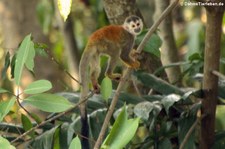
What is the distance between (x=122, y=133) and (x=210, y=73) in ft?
2.11

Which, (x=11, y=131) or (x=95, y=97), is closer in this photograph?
(x=11, y=131)

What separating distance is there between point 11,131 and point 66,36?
1.66 m

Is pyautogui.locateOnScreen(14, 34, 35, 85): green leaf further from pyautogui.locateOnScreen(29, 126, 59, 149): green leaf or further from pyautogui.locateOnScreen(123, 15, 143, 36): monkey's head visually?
pyautogui.locateOnScreen(123, 15, 143, 36): monkey's head

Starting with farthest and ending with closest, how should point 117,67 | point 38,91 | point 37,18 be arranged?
point 37,18 → point 117,67 → point 38,91

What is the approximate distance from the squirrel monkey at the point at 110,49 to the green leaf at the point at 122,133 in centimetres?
66

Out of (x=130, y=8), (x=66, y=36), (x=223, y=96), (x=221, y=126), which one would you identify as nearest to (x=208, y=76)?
(x=223, y=96)

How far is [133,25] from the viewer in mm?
2182

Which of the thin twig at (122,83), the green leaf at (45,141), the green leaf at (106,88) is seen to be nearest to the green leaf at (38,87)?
the thin twig at (122,83)

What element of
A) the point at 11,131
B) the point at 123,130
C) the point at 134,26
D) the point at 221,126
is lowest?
the point at 221,126

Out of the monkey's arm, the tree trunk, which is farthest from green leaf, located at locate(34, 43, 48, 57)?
the tree trunk

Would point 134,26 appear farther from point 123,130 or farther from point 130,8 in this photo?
point 123,130

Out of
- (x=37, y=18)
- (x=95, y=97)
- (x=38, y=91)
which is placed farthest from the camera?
(x=37, y=18)

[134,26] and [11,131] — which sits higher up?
[134,26]

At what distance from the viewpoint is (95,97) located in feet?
7.09
